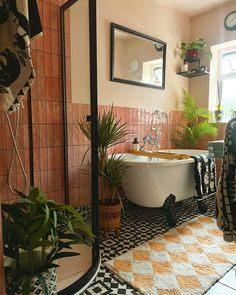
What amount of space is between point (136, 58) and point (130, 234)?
2047 mm

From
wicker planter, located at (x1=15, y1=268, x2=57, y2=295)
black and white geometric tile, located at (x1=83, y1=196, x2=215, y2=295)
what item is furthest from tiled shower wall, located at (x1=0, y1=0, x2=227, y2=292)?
wicker planter, located at (x1=15, y1=268, x2=57, y2=295)

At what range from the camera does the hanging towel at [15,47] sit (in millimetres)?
899

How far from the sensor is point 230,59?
134 inches

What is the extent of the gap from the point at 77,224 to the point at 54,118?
1146 mm

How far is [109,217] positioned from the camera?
1975mm

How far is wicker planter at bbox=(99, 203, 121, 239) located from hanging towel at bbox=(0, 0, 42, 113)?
1.23 meters

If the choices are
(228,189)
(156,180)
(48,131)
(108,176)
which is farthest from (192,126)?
(228,189)

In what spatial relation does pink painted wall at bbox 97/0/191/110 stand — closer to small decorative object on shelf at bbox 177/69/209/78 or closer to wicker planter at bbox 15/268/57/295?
small decorative object on shelf at bbox 177/69/209/78

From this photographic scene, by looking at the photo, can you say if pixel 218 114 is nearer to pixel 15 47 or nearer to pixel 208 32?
pixel 208 32

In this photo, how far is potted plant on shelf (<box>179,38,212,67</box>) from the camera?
3.28 meters

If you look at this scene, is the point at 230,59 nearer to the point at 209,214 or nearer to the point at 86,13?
the point at 209,214

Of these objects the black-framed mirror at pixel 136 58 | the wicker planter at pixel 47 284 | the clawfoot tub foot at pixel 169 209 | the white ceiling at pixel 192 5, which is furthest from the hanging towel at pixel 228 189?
the white ceiling at pixel 192 5

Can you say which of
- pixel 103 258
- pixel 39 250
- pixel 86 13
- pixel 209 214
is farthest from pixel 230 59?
pixel 39 250

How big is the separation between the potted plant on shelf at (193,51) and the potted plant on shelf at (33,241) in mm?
3050
